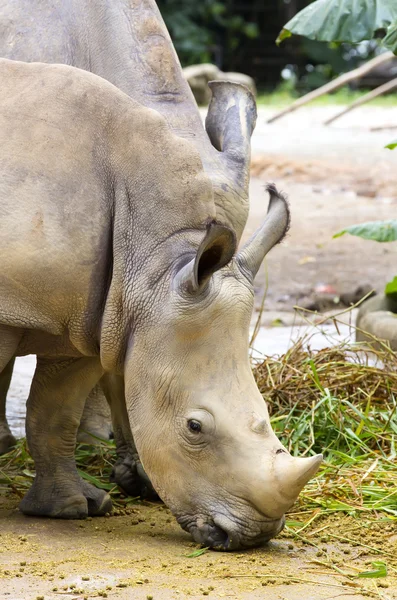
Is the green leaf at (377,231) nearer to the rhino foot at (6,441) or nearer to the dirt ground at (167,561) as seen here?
the rhino foot at (6,441)

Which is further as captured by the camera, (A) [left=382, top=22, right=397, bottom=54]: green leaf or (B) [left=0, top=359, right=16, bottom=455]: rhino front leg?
(A) [left=382, top=22, right=397, bottom=54]: green leaf

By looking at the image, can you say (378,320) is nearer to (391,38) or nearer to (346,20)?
(391,38)

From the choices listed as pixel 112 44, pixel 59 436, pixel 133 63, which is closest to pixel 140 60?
pixel 133 63

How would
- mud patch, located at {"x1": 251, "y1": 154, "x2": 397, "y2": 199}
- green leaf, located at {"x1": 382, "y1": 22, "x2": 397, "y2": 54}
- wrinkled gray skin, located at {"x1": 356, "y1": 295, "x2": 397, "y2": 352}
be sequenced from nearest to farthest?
green leaf, located at {"x1": 382, "y1": 22, "x2": 397, "y2": 54} → wrinkled gray skin, located at {"x1": 356, "y1": 295, "x2": 397, "y2": 352} → mud patch, located at {"x1": 251, "y1": 154, "x2": 397, "y2": 199}

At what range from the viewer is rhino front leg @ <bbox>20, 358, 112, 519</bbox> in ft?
15.4

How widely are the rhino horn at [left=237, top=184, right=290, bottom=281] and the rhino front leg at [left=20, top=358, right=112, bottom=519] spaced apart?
0.81 meters

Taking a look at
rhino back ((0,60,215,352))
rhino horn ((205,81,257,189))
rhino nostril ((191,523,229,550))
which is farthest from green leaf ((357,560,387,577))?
rhino horn ((205,81,257,189))

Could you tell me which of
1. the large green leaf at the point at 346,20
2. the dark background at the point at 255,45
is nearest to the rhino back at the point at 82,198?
the large green leaf at the point at 346,20

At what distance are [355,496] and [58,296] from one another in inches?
59.1

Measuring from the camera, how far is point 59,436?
15.8 ft

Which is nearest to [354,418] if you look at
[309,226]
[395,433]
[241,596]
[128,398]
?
[395,433]

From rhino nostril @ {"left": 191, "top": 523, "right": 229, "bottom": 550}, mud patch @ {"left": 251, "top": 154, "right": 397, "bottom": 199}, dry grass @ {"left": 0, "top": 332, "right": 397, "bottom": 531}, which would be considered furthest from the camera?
mud patch @ {"left": 251, "top": 154, "right": 397, "bottom": 199}

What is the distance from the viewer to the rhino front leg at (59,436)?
4.68m

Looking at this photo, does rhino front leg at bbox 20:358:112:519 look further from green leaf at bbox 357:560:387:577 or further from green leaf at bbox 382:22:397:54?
green leaf at bbox 382:22:397:54
